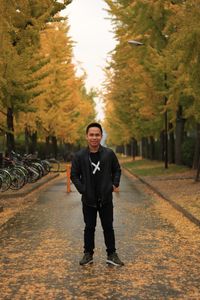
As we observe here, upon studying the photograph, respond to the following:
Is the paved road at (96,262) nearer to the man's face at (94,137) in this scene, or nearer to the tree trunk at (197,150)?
the man's face at (94,137)

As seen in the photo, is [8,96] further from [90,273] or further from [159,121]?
[159,121]

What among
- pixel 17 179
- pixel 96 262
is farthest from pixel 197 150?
pixel 96 262

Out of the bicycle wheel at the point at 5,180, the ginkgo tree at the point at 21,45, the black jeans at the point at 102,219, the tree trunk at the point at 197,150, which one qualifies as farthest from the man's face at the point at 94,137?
the tree trunk at the point at 197,150

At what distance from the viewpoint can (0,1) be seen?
13.1m

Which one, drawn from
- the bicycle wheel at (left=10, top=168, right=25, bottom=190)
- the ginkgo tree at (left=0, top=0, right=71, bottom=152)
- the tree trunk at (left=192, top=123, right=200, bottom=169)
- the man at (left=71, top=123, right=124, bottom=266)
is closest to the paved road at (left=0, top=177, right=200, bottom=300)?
the man at (left=71, top=123, right=124, bottom=266)

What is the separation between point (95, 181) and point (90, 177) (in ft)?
0.29

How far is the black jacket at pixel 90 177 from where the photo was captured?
6164 millimetres

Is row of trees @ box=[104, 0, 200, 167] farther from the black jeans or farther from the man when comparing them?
the black jeans

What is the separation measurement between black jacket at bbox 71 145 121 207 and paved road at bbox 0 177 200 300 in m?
0.92

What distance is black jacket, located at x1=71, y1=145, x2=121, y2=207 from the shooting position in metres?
6.16

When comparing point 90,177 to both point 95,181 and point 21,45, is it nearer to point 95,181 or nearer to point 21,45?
point 95,181

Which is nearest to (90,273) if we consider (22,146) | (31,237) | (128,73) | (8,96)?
(31,237)

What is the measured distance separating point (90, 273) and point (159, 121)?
73.8ft

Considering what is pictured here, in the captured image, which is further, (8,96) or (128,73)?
(128,73)
